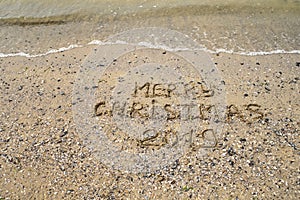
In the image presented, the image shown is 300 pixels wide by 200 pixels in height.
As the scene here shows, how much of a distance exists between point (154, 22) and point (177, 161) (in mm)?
3873

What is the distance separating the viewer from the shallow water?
5.97 metres

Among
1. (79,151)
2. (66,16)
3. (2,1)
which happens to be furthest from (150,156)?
(2,1)

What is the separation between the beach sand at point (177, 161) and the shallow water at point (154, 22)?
96 cm

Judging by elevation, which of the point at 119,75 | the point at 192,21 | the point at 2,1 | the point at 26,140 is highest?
the point at 2,1

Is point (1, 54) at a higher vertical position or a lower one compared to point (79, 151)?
higher

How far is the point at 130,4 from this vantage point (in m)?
7.52

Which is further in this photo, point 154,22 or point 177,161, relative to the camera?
point 154,22

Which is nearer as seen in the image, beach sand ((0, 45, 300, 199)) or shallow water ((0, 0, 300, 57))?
beach sand ((0, 45, 300, 199))

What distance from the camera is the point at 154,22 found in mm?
6820

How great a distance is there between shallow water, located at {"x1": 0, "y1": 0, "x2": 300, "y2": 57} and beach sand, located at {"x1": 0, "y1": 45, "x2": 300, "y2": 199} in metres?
0.96

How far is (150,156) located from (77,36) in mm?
3503

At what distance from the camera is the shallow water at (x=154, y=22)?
19.6ft

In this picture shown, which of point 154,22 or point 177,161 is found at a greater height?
point 154,22

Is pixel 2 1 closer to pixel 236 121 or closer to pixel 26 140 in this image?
pixel 26 140
